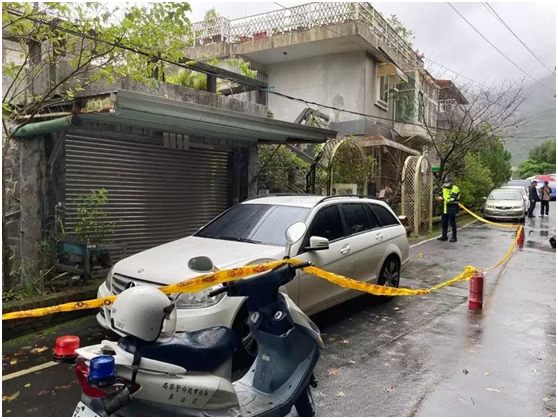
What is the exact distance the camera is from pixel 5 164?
6410 mm

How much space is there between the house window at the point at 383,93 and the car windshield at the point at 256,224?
1372 cm

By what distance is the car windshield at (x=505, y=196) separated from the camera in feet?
64.4

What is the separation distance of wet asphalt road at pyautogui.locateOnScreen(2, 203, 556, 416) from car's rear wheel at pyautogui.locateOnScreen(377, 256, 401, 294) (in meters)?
0.32

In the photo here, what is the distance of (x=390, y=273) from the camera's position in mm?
6859

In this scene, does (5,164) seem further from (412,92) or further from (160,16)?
(412,92)

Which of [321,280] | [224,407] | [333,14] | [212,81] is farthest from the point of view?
[333,14]

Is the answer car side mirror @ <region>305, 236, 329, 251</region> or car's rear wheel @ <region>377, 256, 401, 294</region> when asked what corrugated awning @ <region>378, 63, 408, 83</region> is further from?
car side mirror @ <region>305, 236, 329, 251</region>

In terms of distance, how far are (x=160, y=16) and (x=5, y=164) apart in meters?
3.04

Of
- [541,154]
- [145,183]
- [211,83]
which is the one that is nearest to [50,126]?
[145,183]

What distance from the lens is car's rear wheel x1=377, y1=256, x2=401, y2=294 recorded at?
6641 mm

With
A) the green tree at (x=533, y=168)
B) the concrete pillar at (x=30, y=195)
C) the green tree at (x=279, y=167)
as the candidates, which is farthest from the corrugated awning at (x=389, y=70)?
the green tree at (x=533, y=168)

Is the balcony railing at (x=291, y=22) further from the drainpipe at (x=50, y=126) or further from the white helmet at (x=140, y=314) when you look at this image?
the white helmet at (x=140, y=314)

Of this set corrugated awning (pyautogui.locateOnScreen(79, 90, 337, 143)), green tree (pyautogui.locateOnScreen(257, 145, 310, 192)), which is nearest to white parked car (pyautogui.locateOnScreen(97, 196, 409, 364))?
corrugated awning (pyautogui.locateOnScreen(79, 90, 337, 143))

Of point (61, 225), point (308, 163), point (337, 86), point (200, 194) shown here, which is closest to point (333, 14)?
point (337, 86)
